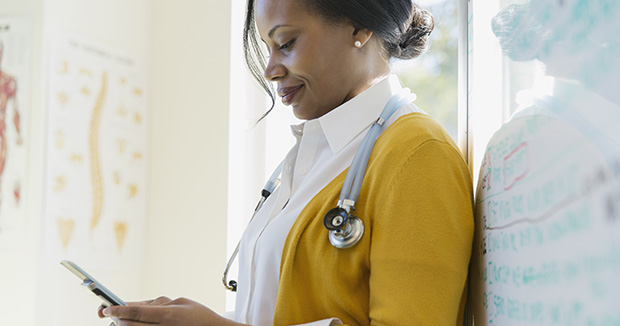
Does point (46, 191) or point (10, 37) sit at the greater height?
point (10, 37)

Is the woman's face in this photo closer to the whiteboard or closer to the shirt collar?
the shirt collar

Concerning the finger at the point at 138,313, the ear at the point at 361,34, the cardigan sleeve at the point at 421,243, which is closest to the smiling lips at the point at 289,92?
the ear at the point at 361,34

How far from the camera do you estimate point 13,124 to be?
2.21 meters

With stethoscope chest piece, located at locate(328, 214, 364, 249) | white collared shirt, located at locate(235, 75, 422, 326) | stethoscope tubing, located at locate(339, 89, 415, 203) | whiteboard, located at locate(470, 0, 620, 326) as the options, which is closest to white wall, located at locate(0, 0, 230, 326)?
white collared shirt, located at locate(235, 75, 422, 326)

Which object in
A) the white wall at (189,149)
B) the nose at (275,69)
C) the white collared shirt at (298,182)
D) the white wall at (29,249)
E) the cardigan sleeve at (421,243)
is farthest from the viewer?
the white wall at (189,149)

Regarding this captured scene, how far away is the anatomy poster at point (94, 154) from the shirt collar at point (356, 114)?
1469 millimetres

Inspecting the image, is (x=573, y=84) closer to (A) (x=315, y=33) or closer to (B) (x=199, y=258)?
(A) (x=315, y=33)

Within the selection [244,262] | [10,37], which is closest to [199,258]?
[10,37]

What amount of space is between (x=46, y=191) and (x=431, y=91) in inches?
52.1

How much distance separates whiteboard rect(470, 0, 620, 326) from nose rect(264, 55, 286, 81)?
0.38 m

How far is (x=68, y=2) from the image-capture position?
233cm

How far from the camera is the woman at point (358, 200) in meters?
0.82

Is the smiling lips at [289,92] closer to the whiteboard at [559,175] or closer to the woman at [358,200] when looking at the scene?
the woman at [358,200]

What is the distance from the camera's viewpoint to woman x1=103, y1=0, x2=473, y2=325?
2.68ft
